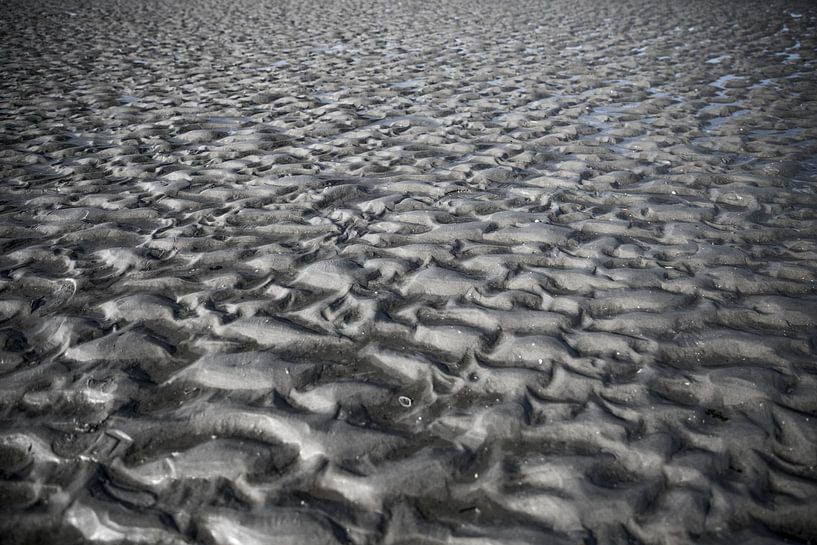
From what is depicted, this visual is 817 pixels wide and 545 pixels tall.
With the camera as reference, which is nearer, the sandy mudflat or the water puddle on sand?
the sandy mudflat

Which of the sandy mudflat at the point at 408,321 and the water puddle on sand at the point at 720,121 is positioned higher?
the sandy mudflat at the point at 408,321

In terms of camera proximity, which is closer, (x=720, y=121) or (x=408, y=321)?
(x=408, y=321)

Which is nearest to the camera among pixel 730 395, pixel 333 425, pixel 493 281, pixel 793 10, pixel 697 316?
pixel 333 425

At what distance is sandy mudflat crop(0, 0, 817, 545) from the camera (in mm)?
2246

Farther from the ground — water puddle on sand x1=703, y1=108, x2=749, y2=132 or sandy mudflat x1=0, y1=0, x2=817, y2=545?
sandy mudflat x1=0, y1=0, x2=817, y2=545

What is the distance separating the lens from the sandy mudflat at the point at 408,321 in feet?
7.37

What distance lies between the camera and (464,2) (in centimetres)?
1912

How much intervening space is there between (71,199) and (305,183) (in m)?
2.21

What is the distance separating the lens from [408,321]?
3.39m

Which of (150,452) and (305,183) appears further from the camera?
(305,183)

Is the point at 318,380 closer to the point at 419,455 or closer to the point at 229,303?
the point at 419,455

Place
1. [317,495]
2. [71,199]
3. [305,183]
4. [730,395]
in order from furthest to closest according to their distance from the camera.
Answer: [305,183] < [71,199] < [730,395] < [317,495]

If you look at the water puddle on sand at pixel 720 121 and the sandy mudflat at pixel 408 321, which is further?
the water puddle on sand at pixel 720 121

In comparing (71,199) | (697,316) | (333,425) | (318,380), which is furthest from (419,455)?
(71,199)
